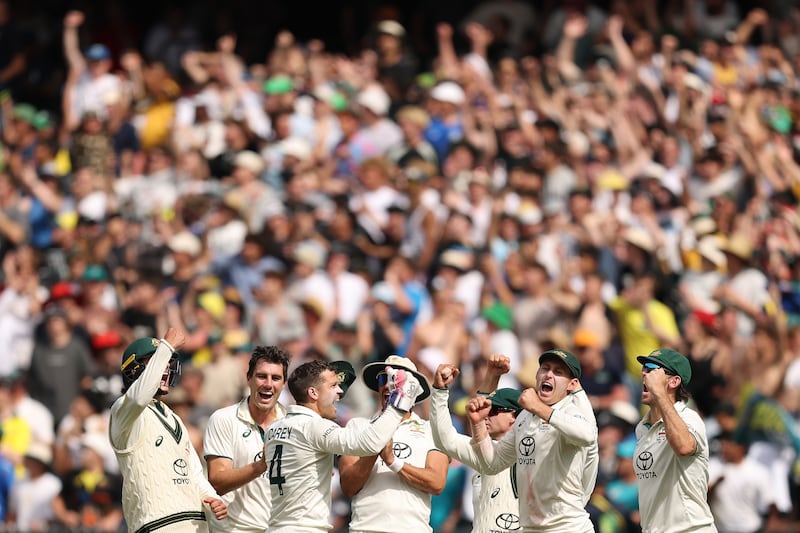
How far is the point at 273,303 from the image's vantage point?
62.9 ft

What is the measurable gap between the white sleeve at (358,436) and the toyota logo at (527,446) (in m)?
A: 0.89

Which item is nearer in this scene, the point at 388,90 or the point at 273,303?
the point at 273,303

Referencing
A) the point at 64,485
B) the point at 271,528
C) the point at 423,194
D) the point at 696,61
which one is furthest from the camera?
the point at 696,61

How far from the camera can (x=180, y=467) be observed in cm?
1160

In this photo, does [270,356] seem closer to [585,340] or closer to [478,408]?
[478,408]

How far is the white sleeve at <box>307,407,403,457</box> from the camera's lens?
10820 millimetres

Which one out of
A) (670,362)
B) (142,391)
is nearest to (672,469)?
(670,362)

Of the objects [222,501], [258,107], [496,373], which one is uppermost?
[496,373]

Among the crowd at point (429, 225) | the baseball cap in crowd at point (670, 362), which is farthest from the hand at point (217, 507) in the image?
the crowd at point (429, 225)

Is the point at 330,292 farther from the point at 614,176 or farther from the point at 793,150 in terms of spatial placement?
the point at 793,150

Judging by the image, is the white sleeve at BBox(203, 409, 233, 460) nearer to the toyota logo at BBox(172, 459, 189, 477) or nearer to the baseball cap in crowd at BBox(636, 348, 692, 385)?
the toyota logo at BBox(172, 459, 189, 477)

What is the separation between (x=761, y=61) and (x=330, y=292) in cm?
794

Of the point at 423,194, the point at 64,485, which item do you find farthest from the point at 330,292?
the point at 64,485

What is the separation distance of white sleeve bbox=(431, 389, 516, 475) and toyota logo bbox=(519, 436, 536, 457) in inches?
4.5
